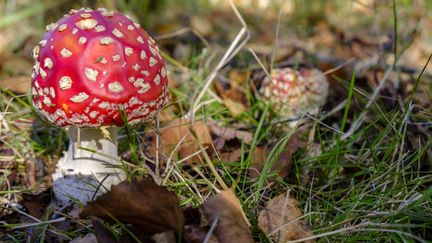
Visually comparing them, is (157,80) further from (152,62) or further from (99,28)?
(99,28)

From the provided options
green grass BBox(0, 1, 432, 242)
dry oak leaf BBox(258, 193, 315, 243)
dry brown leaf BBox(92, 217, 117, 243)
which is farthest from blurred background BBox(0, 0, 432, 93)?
dry oak leaf BBox(258, 193, 315, 243)

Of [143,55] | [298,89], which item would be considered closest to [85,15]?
[143,55]

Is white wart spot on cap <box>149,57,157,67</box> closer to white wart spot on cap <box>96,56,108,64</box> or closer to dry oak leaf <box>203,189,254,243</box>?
white wart spot on cap <box>96,56,108,64</box>

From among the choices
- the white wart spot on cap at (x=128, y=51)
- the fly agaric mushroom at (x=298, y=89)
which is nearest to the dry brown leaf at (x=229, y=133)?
the fly agaric mushroom at (x=298, y=89)

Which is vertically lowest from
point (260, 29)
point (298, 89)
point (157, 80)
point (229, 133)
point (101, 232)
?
point (260, 29)

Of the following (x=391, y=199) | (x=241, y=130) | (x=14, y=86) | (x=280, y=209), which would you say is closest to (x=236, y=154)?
(x=241, y=130)
